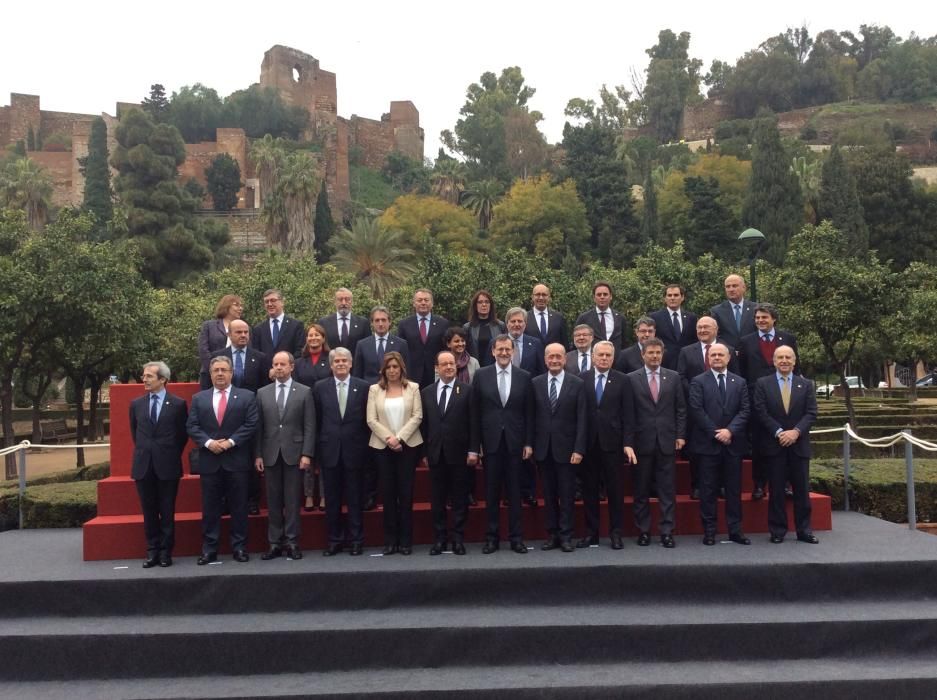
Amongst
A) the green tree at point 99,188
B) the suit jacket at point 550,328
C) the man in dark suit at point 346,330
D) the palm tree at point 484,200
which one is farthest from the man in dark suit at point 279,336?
the palm tree at point 484,200

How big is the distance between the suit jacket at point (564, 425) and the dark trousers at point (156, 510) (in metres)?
2.77

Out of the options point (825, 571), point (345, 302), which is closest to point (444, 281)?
point (345, 302)

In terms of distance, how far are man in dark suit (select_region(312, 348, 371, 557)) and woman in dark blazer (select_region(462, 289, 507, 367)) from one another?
4.46 feet

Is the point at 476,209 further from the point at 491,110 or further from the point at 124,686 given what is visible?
the point at 124,686

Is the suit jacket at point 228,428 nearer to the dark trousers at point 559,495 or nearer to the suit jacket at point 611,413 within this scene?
the dark trousers at point 559,495

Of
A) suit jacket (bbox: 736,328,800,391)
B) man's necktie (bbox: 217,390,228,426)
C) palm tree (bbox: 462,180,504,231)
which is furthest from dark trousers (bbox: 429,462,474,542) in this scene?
palm tree (bbox: 462,180,504,231)

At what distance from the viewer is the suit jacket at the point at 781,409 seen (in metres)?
6.90

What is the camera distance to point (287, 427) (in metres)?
6.75

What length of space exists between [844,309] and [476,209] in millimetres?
47320

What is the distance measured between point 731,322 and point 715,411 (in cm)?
121

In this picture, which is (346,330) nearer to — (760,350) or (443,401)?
(443,401)

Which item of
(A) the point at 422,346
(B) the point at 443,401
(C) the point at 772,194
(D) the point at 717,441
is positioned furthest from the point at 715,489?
(C) the point at 772,194

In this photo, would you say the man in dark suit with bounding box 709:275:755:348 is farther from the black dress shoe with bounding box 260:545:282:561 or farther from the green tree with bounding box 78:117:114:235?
the green tree with bounding box 78:117:114:235

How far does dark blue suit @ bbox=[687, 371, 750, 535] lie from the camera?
22.5 feet
